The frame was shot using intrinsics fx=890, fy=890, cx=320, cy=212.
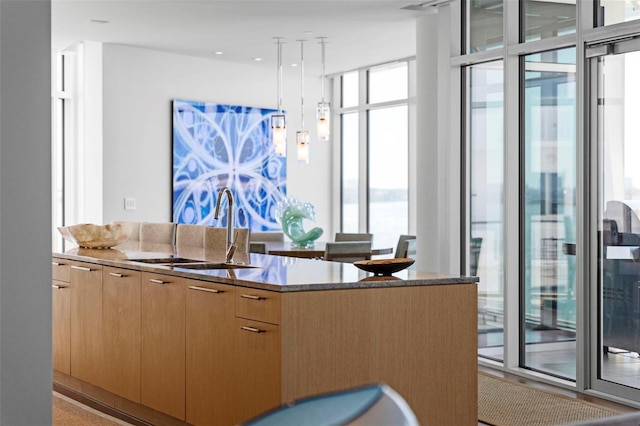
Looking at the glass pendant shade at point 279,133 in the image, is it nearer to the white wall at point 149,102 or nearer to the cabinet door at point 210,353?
the white wall at point 149,102

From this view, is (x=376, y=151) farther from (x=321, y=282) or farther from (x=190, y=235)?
(x=321, y=282)

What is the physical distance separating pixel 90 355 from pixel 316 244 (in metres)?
3.51

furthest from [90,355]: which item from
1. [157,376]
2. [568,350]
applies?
[568,350]

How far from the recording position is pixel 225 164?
10.5 meters

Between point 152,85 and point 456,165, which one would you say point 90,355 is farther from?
point 152,85

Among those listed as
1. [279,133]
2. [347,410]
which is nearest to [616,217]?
[279,133]

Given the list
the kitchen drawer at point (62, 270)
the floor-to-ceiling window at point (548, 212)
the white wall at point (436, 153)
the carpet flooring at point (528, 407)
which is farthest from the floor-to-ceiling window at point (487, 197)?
the kitchen drawer at point (62, 270)

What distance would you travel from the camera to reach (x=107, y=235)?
20.5 ft

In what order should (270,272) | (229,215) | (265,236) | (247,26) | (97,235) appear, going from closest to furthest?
(270,272)
(229,215)
(97,235)
(247,26)
(265,236)

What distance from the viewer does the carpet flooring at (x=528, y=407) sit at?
513 cm

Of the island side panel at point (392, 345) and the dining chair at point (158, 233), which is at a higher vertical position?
the dining chair at point (158, 233)

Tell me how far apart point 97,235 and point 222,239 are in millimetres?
928

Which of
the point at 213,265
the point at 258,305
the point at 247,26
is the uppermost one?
the point at 247,26

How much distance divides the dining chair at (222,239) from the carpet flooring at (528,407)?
1784 mm
